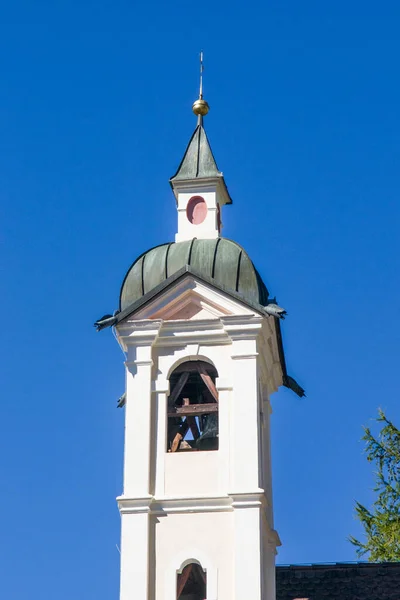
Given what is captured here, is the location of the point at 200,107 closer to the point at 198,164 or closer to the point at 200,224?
the point at 198,164

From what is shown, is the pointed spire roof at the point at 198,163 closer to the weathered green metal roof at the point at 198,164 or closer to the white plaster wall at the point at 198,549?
the weathered green metal roof at the point at 198,164

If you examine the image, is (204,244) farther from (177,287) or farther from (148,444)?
(148,444)

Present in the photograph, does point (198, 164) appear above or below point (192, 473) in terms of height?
above

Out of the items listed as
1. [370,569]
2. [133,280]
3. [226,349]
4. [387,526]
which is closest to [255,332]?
[226,349]

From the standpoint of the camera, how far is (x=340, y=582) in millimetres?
25688

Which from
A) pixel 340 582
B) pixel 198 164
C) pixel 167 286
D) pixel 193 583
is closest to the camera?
pixel 193 583

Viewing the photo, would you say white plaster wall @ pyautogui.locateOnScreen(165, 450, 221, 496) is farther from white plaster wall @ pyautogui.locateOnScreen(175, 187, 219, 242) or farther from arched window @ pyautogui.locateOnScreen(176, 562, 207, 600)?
white plaster wall @ pyautogui.locateOnScreen(175, 187, 219, 242)

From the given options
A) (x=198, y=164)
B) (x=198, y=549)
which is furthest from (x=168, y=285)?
(x=198, y=549)

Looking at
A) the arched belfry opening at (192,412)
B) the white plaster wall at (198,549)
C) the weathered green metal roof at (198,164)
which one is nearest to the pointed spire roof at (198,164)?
the weathered green metal roof at (198,164)

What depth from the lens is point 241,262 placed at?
26312mm

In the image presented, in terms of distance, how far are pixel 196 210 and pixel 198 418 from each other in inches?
150

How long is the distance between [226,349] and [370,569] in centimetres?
410

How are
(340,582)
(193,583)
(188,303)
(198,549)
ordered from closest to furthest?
(198,549)
(193,583)
(340,582)
(188,303)

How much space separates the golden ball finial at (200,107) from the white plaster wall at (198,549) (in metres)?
8.02
